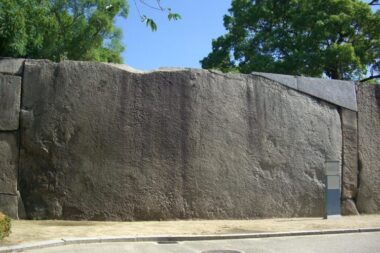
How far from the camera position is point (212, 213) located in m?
12.7

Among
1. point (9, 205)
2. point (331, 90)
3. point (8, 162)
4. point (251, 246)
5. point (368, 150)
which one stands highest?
point (331, 90)

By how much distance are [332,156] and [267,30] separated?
58.9 feet

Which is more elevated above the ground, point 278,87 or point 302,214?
point 278,87

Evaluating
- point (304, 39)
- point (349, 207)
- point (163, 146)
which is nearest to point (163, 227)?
point (163, 146)

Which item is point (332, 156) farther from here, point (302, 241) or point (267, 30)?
point (267, 30)

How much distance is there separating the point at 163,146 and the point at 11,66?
3877 mm

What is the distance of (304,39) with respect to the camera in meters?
27.7

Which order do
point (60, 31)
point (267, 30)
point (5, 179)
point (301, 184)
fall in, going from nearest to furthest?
point (5, 179) → point (301, 184) → point (60, 31) → point (267, 30)

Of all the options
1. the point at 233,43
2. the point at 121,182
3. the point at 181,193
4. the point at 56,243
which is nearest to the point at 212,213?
the point at 181,193

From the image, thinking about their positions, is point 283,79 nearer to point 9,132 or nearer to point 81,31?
point 9,132

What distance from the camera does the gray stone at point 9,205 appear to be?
11750 millimetres

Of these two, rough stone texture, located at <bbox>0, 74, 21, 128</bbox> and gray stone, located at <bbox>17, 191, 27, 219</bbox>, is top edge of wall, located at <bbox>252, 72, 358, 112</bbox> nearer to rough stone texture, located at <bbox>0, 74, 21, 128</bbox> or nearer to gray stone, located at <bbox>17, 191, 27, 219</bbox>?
rough stone texture, located at <bbox>0, 74, 21, 128</bbox>

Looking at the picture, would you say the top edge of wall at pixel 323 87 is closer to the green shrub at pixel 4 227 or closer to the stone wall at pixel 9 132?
the stone wall at pixel 9 132

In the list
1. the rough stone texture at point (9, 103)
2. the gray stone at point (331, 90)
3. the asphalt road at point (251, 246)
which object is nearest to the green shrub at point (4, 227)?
the asphalt road at point (251, 246)
